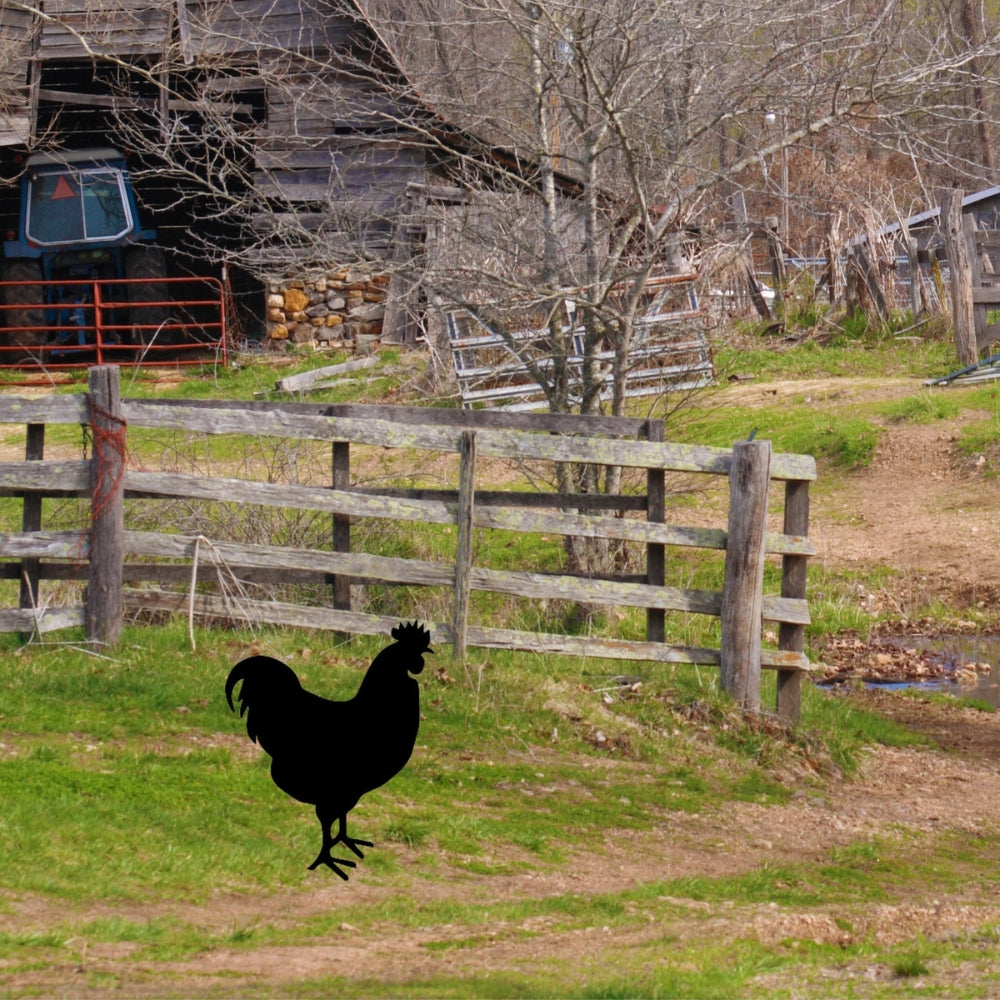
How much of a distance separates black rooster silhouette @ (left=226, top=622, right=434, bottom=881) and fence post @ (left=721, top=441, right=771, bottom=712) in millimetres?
5106

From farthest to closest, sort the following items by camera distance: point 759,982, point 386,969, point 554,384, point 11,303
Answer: point 11,303 < point 554,384 < point 759,982 < point 386,969

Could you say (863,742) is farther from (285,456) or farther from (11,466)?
(11,466)

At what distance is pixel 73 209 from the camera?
23.3 m

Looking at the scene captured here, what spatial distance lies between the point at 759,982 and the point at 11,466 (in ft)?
17.5

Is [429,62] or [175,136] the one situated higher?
[429,62]

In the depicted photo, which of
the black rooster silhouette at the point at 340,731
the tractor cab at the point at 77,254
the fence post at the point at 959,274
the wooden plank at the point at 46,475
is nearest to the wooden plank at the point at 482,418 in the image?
the wooden plank at the point at 46,475

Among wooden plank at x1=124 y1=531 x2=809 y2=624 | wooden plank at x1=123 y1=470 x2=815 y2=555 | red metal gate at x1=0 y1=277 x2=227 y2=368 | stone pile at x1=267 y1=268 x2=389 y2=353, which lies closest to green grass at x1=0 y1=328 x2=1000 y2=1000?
wooden plank at x1=124 y1=531 x2=809 y2=624

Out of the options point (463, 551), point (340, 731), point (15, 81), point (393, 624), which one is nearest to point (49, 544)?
point (393, 624)

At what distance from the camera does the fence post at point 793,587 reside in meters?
8.40

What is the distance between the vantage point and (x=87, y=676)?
731 centimetres

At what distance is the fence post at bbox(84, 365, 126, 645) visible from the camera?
7867 mm

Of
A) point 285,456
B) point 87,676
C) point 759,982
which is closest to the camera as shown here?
point 759,982

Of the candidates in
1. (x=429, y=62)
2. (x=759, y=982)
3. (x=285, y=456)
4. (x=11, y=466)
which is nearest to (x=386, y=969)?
(x=759, y=982)

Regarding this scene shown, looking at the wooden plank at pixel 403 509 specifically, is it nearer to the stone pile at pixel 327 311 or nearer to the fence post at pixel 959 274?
the fence post at pixel 959 274
